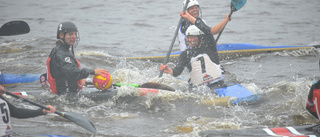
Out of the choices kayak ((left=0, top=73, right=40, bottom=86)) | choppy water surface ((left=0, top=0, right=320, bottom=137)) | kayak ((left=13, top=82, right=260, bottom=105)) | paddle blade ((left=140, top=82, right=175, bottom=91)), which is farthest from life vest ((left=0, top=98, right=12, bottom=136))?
kayak ((left=0, top=73, right=40, bottom=86))

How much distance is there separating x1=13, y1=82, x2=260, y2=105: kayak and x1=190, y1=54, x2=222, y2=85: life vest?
0.76 ft

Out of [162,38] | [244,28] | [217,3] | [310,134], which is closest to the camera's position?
[310,134]

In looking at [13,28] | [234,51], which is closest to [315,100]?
[13,28]

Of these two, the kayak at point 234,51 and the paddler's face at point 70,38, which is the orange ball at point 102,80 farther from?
the kayak at point 234,51

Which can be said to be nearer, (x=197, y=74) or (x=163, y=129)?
(x=163, y=129)

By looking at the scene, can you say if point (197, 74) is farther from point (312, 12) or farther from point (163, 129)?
point (312, 12)

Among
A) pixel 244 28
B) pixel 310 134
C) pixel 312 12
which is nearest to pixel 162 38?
pixel 244 28

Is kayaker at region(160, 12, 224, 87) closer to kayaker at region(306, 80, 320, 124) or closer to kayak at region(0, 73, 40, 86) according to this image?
kayaker at region(306, 80, 320, 124)

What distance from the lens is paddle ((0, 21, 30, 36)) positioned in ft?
17.7

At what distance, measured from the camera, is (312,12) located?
62.9ft

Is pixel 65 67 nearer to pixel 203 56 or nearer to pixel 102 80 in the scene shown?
pixel 102 80

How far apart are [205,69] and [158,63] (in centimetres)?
426

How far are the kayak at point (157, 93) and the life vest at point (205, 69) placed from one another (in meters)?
0.23

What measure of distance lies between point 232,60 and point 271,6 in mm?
11598
